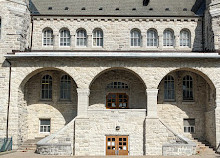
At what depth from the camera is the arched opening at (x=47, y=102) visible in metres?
25.7

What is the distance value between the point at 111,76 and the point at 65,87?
3.63 m

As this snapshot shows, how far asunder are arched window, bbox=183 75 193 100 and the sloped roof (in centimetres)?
560

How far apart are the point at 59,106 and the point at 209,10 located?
13.4m

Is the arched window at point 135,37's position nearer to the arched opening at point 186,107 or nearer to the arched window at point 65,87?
the arched opening at point 186,107

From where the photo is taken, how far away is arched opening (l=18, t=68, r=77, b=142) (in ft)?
84.2

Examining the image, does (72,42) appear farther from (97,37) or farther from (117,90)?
(117,90)

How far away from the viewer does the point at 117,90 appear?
26.1 meters

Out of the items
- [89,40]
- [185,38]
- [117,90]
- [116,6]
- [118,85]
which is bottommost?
[117,90]

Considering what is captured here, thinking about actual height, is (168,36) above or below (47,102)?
above

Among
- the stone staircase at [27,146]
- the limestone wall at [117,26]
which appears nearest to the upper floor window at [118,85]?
the limestone wall at [117,26]

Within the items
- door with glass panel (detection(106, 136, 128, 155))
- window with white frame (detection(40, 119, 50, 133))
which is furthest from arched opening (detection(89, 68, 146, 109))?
window with white frame (detection(40, 119, 50, 133))

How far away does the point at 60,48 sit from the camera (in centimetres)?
2781

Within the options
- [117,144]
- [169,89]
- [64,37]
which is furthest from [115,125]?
[64,37]

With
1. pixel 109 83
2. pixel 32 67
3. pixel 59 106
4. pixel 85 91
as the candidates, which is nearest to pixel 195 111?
pixel 109 83
